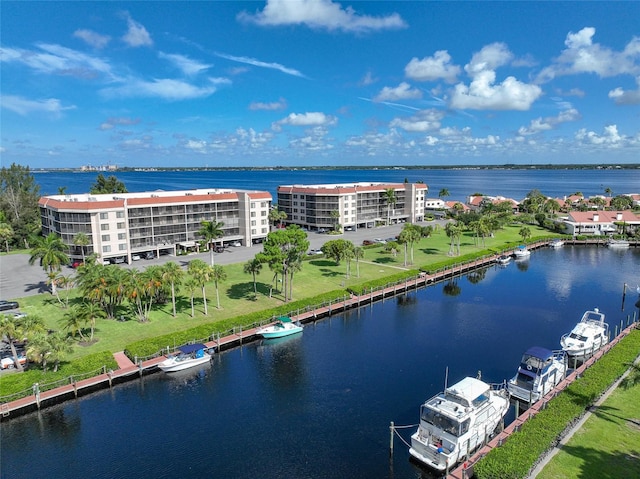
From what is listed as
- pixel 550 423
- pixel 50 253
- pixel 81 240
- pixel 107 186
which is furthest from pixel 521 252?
pixel 107 186

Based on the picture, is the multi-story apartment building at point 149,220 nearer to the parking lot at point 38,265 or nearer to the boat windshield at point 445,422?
the parking lot at point 38,265

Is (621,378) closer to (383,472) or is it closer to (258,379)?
(383,472)

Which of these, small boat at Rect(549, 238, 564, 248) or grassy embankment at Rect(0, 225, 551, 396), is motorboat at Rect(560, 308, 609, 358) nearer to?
grassy embankment at Rect(0, 225, 551, 396)

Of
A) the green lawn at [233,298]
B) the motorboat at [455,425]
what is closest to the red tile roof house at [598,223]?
the green lawn at [233,298]

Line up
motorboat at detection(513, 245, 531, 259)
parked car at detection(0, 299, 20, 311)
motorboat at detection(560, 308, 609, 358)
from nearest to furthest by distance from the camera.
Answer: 1. motorboat at detection(560, 308, 609, 358)
2. parked car at detection(0, 299, 20, 311)
3. motorboat at detection(513, 245, 531, 259)

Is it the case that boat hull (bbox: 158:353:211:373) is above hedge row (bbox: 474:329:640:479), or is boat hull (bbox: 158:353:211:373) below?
below

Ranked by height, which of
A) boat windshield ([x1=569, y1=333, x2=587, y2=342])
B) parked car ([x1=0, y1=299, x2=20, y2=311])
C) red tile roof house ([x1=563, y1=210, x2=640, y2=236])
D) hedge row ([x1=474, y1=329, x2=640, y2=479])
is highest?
red tile roof house ([x1=563, y1=210, x2=640, y2=236])

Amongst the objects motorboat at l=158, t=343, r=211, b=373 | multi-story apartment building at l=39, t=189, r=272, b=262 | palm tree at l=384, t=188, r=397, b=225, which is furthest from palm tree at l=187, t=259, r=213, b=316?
palm tree at l=384, t=188, r=397, b=225
